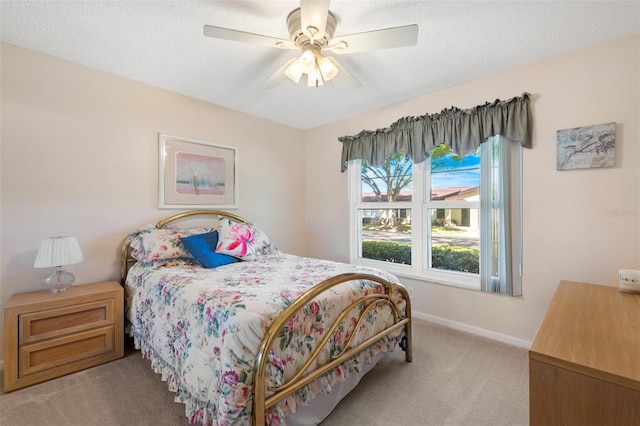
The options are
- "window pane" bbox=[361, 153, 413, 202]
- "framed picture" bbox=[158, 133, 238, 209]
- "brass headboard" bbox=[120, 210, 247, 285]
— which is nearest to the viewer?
"brass headboard" bbox=[120, 210, 247, 285]

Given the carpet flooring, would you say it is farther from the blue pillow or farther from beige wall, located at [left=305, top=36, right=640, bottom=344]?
the blue pillow

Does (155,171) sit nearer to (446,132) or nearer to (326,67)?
(326,67)

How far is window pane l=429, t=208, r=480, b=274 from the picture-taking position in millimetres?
2766

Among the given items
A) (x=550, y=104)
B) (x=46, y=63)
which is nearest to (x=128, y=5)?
(x=46, y=63)

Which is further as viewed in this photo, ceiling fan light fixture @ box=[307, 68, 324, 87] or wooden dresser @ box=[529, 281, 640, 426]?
ceiling fan light fixture @ box=[307, 68, 324, 87]

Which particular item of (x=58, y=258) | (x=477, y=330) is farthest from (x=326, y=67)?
(x=477, y=330)

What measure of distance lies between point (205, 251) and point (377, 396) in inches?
69.6

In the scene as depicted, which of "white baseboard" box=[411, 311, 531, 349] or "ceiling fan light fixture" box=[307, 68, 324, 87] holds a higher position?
"ceiling fan light fixture" box=[307, 68, 324, 87]

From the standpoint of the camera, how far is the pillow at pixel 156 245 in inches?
92.7

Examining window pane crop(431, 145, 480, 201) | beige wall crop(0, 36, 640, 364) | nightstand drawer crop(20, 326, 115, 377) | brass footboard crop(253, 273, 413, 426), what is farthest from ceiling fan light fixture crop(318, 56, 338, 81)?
nightstand drawer crop(20, 326, 115, 377)

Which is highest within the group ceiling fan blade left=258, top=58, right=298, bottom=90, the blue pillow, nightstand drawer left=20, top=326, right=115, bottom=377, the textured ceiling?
the textured ceiling

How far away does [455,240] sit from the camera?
2.89 m

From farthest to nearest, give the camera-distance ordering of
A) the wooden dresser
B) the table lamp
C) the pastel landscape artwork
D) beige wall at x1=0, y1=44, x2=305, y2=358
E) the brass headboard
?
1. the pastel landscape artwork
2. the brass headboard
3. beige wall at x1=0, y1=44, x2=305, y2=358
4. the table lamp
5. the wooden dresser

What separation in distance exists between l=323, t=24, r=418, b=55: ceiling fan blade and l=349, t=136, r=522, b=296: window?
1.45 metres
